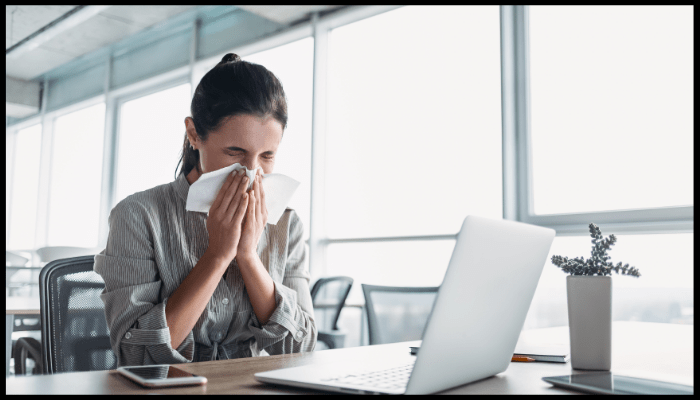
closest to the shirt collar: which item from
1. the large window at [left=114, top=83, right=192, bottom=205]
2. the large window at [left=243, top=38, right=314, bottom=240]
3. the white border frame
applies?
the white border frame

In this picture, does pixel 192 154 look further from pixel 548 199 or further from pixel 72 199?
pixel 72 199

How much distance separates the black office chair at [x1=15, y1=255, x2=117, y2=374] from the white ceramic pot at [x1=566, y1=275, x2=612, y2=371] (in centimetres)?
92

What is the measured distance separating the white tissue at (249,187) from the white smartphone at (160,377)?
0.50 meters

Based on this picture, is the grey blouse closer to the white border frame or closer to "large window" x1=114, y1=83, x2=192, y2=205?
the white border frame

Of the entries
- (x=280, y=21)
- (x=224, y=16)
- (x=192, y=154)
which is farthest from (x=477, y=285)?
(x=224, y=16)

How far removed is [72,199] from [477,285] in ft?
20.9

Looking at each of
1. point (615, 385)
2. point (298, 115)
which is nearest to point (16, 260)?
point (298, 115)

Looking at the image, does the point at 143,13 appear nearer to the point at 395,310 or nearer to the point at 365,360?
the point at 395,310

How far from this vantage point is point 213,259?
116cm

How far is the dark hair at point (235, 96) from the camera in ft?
4.17

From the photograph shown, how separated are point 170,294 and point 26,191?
21.2ft

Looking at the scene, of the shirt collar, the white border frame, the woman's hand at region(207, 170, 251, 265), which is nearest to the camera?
the woman's hand at region(207, 170, 251, 265)

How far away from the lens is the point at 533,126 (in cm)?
341

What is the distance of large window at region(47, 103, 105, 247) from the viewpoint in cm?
597
